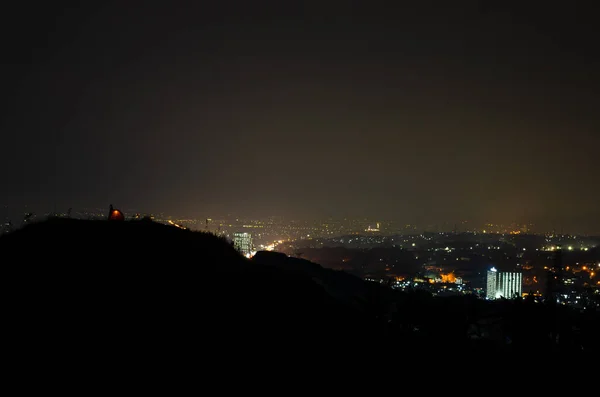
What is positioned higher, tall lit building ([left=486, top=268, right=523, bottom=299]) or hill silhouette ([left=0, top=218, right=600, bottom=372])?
hill silhouette ([left=0, top=218, right=600, bottom=372])

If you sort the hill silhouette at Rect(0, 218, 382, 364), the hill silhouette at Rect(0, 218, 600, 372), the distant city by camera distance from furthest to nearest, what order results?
the distant city, the hill silhouette at Rect(0, 218, 382, 364), the hill silhouette at Rect(0, 218, 600, 372)

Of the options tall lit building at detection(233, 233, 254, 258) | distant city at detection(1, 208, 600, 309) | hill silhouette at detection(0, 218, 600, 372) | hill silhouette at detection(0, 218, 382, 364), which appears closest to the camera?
hill silhouette at detection(0, 218, 600, 372)

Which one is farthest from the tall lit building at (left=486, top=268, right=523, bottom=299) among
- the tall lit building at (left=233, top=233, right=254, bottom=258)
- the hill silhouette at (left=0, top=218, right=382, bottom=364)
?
the hill silhouette at (left=0, top=218, right=382, bottom=364)

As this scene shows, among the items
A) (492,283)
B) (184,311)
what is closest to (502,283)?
(492,283)

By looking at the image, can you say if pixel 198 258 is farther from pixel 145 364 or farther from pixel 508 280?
pixel 508 280

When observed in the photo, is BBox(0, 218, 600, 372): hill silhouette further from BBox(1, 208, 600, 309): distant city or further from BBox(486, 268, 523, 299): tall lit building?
BBox(486, 268, 523, 299): tall lit building

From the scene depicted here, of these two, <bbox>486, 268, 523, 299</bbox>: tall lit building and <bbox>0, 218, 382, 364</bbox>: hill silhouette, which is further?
<bbox>486, 268, 523, 299</bbox>: tall lit building

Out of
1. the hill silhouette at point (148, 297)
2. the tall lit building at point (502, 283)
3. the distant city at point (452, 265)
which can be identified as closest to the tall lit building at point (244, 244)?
the distant city at point (452, 265)

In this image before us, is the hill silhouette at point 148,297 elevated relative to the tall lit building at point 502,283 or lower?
elevated

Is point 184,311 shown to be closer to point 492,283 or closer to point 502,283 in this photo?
point 492,283

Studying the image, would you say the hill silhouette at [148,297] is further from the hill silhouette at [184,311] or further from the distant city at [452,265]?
the distant city at [452,265]

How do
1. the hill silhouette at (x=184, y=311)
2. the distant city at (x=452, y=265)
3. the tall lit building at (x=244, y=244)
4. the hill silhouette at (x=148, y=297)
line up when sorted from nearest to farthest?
the hill silhouette at (x=184, y=311) < the hill silhouette at (x=148, y=297) < the tall lit building at (x=244, y=244) < the distant city at (x=452, y=265)

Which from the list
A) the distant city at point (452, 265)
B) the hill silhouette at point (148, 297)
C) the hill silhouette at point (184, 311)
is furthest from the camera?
the distant city at point (452, 265)
